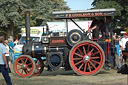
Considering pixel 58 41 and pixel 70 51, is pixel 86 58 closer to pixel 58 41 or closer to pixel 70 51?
pixel 70 51

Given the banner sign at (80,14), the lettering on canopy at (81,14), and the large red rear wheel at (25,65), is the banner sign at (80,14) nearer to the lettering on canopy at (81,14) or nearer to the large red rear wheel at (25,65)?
the lettering on canopy at (81,14)

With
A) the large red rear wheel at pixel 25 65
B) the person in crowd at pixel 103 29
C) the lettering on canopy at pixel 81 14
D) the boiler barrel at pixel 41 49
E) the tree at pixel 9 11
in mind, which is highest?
the tree at pixel 9 11

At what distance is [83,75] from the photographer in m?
9.83

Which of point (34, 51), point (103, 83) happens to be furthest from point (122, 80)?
point (34, 51)

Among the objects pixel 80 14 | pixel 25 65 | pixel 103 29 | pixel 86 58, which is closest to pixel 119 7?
pixel 103 29

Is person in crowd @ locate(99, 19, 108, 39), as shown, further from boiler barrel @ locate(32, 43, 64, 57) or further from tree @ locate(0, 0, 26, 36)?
tree @ locate(0, 0, 26, 36)

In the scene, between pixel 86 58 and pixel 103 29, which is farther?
pixel 103 29

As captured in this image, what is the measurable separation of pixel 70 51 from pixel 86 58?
22.5 inches

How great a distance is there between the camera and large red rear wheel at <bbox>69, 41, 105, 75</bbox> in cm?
986

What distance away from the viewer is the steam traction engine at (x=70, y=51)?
32.4 feet

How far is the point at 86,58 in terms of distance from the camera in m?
9.91

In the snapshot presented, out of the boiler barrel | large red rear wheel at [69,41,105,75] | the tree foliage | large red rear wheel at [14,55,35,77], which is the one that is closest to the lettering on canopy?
large red rear wheel at [69,41,105,75]

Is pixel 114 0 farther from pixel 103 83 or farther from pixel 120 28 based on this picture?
pixel 103 83

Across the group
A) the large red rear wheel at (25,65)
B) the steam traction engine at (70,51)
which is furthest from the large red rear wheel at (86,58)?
the large red rear wheel at (25,65)
